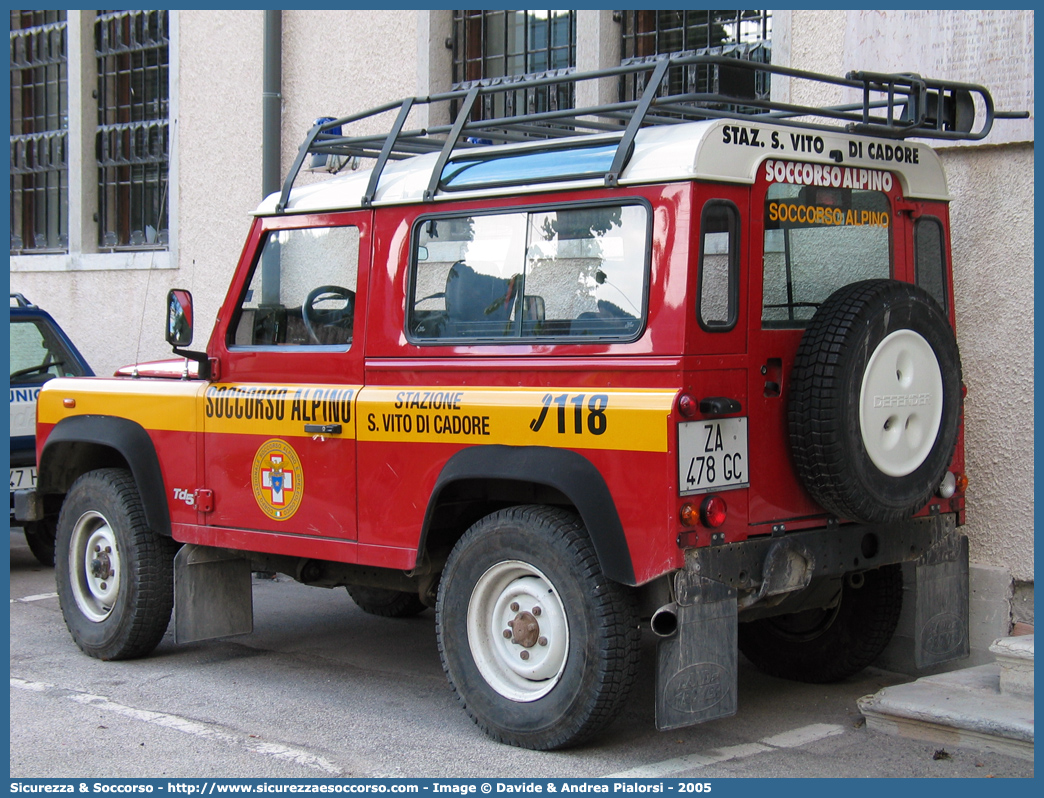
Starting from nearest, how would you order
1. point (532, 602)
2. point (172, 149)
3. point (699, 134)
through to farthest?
point (699, 134) < point (532, 602) < point (172, 149)

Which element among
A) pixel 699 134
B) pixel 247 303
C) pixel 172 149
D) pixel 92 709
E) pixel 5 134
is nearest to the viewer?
pixel 699 134

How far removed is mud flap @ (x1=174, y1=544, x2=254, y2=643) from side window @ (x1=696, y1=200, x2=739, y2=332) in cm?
301

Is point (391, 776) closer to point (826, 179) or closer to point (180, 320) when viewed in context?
point (180, 320)

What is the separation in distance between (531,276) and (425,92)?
4.64m

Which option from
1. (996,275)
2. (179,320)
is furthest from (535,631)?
(996,275)

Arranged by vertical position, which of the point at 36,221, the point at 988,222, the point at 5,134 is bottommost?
the point at 988,222

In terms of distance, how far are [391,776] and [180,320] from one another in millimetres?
2473

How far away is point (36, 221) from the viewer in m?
13.6

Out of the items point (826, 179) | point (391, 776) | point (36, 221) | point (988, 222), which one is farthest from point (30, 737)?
point (36, 221)

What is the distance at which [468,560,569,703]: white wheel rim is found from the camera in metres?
4.87

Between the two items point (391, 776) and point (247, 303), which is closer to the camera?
point (391, 776)

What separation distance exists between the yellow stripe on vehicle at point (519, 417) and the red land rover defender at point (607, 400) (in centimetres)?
1

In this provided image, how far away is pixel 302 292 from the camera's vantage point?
19.6 ft

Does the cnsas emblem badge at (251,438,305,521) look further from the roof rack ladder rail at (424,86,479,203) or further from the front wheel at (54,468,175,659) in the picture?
the roof rack ladder rail at (424,86,479,203)
